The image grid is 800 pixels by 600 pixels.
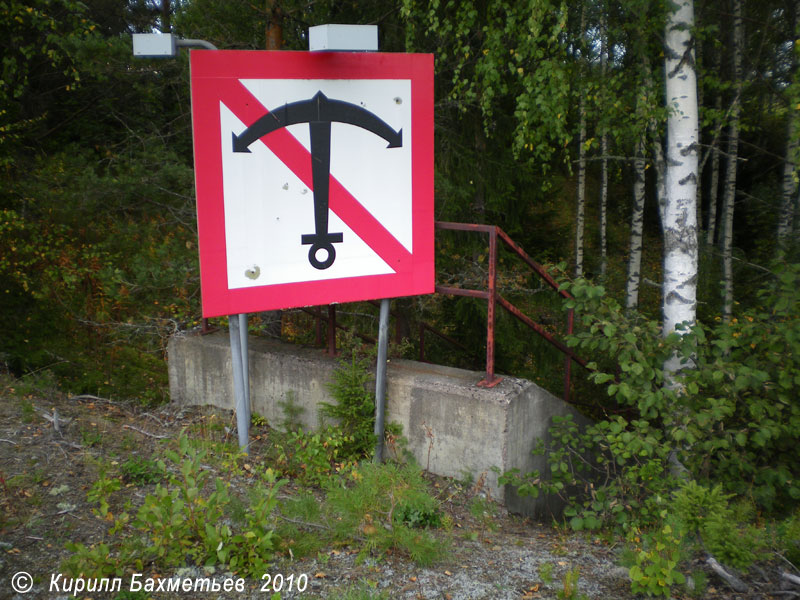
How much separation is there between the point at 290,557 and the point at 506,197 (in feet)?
21.0

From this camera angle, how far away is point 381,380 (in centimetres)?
475

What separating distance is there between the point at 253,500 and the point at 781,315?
3772 mm

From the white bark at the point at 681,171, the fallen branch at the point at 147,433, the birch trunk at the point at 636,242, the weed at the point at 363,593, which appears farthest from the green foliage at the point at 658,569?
the birch trunk at the point at 636,242

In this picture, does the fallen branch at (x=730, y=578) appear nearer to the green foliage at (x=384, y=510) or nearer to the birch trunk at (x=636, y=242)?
the green foliage at (x=384, y=510)

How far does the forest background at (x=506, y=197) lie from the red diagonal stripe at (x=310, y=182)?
1.37 m

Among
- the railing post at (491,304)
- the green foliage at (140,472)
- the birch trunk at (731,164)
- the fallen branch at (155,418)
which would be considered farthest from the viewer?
the birch trunk at (731,164)

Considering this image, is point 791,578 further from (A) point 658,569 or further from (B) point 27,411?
(B) point 27,411

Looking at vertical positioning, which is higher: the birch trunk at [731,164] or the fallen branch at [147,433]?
the birch trunk at [731,164]

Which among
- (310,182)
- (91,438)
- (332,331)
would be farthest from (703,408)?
(91,438)

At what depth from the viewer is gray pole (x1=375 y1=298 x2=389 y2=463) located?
473 cm

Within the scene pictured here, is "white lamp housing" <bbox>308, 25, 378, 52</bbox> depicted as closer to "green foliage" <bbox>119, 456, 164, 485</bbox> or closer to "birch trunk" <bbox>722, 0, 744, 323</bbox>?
"green foliage" <bbox>119, 456, 164, 485</bbox>

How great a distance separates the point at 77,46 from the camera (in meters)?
6.77

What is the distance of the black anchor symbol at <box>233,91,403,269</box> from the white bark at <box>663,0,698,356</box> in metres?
2.30

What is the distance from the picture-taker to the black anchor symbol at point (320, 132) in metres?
4.00
